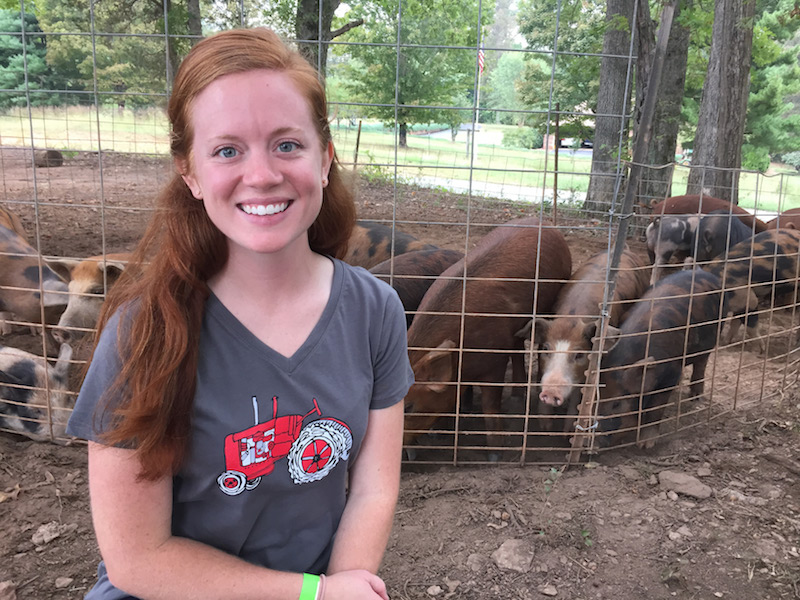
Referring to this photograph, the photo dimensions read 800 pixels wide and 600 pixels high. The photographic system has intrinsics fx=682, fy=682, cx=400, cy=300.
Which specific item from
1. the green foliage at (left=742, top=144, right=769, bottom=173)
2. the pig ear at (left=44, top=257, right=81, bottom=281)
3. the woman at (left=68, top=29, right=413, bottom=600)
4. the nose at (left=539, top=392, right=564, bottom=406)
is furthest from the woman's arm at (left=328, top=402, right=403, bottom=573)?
the green foliage at (left=742, top=144, right=769, bottom=173)

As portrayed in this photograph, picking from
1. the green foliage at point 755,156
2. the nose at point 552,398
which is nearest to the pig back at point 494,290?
the nose at point 552,398

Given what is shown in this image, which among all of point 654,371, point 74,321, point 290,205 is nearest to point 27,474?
point 74,321

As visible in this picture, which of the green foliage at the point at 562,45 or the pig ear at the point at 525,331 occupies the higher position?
the green foliage at the point at 562,45

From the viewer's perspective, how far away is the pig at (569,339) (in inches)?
189

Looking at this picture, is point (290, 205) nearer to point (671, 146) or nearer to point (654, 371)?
point (654, 371)

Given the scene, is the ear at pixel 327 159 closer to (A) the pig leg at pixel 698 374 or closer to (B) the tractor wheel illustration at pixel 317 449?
(B) the tractor wheel illustration at pixel 317 449

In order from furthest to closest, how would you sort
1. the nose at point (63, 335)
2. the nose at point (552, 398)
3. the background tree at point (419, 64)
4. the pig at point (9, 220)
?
1. the background tree at point (419, 64)
2. the pig at point (9, 220)
3. the nose at point (63, 335)
4. the nose at point (552, 398)

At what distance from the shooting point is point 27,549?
3.64 m

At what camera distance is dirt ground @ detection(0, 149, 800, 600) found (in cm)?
344

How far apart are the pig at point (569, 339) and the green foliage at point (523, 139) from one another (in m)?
17.7

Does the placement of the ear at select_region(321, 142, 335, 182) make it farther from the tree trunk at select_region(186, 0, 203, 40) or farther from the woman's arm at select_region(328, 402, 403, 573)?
the tree trunk at select_region(186, 0, 203, 40)

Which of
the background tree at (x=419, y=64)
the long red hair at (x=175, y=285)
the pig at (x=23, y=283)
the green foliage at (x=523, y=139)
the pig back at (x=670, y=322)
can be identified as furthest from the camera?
the green foliage at (x=523, y=139)

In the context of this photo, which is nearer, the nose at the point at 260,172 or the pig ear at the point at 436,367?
the nose at the point at 260,172

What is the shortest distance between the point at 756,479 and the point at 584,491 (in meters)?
1.19
